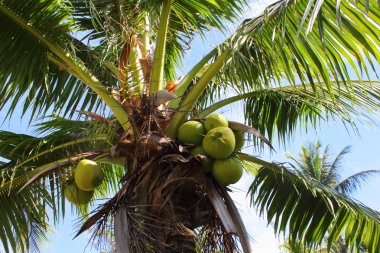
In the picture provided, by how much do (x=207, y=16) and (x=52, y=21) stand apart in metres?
1.37

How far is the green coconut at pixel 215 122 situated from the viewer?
3328mm

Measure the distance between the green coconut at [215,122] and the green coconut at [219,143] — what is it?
125 millimetres

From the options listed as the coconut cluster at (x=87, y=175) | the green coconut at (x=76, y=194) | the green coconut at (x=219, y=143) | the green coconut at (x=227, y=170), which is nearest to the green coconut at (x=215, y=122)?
the green coconut at (x=219, y=143)

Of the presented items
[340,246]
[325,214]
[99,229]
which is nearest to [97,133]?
[99,229]

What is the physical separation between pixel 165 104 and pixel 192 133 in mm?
412

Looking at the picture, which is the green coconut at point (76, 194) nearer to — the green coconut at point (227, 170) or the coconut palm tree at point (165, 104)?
the coconut palm tree at point (165, 104)

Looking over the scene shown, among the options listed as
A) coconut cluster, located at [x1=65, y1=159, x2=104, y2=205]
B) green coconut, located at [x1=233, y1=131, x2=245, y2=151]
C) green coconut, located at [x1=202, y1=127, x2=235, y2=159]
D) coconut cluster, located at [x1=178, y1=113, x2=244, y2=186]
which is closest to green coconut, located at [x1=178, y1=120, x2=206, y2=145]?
coconut cluster, located at [x1=178, y1=113, x2=244, y2=186]

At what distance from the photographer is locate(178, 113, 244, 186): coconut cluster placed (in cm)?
316

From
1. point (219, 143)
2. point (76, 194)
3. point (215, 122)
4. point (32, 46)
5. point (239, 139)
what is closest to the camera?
point (219, 143)

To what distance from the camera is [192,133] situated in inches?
132

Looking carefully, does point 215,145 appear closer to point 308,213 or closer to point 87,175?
point 87,175

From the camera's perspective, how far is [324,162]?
848 inches

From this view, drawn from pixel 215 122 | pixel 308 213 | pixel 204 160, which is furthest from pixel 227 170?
pixel 308 213

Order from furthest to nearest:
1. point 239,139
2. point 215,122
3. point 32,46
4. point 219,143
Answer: point 32,46, point 239,139, point 215,122, point 219,143
